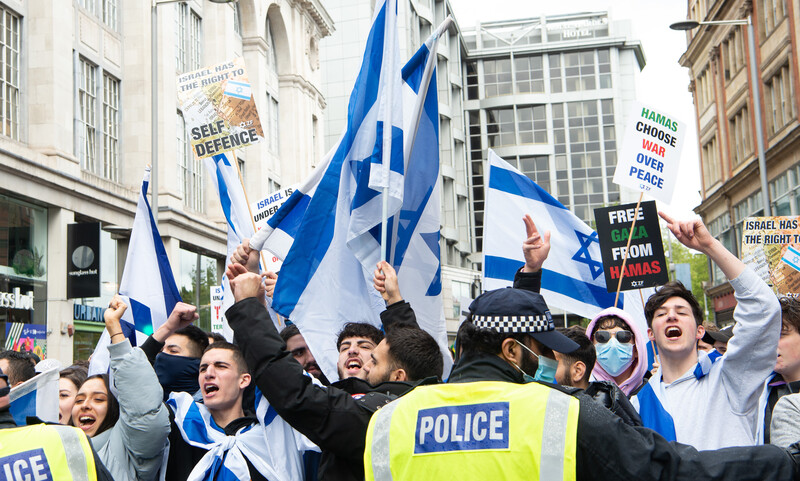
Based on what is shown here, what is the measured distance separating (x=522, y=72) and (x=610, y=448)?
78217 mm

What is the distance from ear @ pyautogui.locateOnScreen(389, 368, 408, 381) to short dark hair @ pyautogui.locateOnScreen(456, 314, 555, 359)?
35.1 inches

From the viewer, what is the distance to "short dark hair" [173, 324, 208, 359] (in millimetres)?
5320

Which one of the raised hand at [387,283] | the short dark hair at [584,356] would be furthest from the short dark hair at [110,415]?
the short dark hair at [584,356]

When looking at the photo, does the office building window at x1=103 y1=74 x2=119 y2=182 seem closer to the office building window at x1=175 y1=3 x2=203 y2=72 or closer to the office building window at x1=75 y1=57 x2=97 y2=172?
the office building window at x1=75 y1=57 x2=97 y2=172

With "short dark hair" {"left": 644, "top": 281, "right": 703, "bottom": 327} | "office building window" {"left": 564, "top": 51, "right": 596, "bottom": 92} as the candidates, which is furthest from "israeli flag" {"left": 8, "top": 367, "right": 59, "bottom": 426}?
"office building window" {"left": 564, "top": 51, "right": 596, "bottom": 92}

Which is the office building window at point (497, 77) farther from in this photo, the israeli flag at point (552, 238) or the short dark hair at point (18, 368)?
the short dark hair at point (18, 368)

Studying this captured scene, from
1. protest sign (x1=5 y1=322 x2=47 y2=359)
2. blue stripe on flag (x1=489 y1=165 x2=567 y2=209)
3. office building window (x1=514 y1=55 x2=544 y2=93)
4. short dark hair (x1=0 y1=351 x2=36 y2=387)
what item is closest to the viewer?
short dark hair (x1=0 y1=351 x2=36 y2=387)

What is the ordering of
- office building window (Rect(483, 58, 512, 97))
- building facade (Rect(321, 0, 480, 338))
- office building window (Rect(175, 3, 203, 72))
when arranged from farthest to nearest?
office building window (Rect(483, 58, 512, 97)) → building facade (Rect(321, 0, 480, 338)) → office building window (Rect(175, 3, 203, 72))

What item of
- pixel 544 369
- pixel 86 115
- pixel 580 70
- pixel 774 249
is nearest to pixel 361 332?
pixel 544 369

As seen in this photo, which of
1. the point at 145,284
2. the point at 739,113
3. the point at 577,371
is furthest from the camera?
the point at 739,113

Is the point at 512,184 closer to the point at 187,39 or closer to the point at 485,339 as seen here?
the point at 485,339

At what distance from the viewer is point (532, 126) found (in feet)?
254

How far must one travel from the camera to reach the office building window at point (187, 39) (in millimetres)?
28688

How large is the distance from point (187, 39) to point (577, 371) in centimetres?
2730
